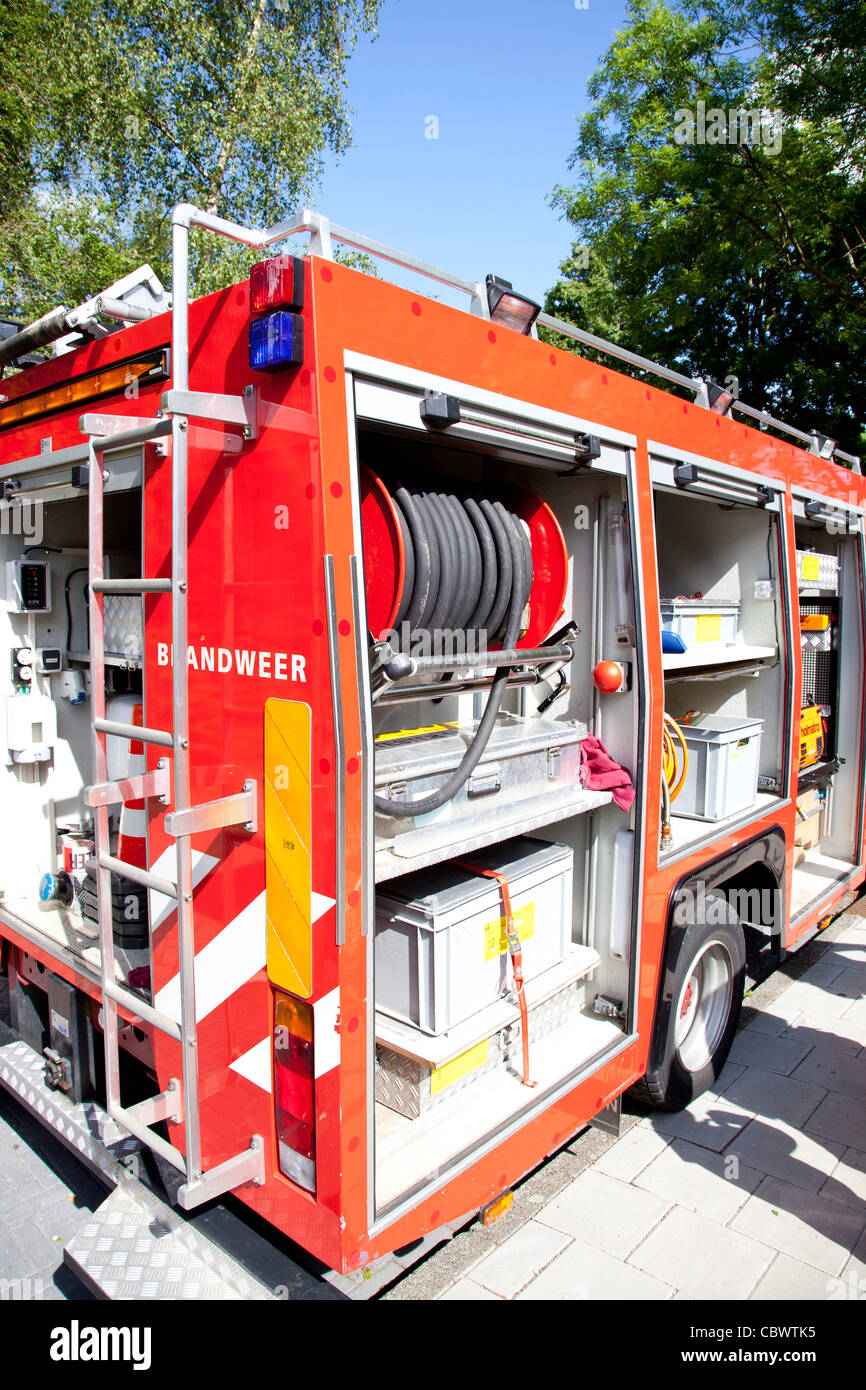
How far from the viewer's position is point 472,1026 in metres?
2.46

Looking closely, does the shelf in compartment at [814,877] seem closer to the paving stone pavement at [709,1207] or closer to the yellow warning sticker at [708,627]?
the paving stone pavement at [709,1207]

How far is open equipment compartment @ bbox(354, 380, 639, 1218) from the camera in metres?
2.25

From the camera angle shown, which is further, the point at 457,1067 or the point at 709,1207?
the point at 709,1207

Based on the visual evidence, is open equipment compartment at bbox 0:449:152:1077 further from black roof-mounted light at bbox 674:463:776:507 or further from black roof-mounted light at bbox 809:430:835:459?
black roof-mounted light at bbox 809:430:835:459

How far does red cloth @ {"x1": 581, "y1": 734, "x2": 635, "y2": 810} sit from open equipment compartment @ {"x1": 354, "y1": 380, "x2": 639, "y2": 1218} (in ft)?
0.11

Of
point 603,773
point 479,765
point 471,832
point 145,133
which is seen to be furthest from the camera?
point 145,133

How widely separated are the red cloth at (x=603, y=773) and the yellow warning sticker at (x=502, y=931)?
1.54ft

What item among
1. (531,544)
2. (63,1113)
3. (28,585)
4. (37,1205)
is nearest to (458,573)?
(531,544)

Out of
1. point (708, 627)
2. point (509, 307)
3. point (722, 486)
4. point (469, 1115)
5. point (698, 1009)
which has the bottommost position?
point (698, 1009)

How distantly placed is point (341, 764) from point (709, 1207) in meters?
2.41

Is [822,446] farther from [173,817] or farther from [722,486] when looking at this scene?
[173,817]

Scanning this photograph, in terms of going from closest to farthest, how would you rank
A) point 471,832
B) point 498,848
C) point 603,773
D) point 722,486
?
1. point 471,832
2. point 603,773
3. point 498,848
4. point 722,486

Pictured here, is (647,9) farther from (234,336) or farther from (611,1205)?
(611,1205)

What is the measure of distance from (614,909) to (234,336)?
2.22m
